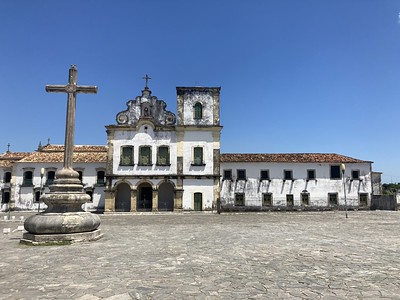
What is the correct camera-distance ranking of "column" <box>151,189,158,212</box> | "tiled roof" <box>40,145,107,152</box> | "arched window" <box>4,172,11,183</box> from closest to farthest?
"column" <box>151,189,158,212</box> < "arched window" <box>4,172,11,183</box> < "tiled roof" <box>40,145,107,152</box>

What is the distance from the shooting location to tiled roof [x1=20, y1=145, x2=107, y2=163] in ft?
108

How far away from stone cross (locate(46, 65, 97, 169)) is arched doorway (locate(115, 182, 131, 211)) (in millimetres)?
20670

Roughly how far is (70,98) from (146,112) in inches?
797

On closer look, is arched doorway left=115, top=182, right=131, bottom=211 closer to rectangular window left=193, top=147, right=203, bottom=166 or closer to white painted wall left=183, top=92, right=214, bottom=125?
rectangular window left=193, top=147, right=203, bottom=166

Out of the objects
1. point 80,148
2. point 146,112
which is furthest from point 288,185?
point 80,148

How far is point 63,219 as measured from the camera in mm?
9211

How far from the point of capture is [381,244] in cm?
916

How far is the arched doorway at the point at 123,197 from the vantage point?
3050cm

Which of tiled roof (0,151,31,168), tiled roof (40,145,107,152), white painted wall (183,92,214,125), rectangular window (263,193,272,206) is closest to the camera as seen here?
white painted wall (183,92,214,125)

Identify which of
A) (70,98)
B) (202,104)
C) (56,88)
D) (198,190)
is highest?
(202,104)

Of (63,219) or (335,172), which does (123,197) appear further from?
(63,219)

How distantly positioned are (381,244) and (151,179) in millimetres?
22514

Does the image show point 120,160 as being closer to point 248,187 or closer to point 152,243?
point 248,187

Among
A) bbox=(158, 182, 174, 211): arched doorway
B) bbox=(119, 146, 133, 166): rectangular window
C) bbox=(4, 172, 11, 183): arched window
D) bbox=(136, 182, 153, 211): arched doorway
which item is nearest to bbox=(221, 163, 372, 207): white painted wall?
bbox=(158, 182, 174, 211): arched doorway
